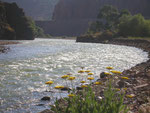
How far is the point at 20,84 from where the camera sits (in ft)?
35.5

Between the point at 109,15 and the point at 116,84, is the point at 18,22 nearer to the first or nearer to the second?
the point at 109,15

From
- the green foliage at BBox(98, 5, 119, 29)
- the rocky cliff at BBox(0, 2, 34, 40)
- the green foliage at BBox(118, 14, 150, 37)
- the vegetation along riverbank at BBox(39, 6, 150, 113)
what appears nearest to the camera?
the vegetation along riverbank at BBox(39, 6, 150, 113)

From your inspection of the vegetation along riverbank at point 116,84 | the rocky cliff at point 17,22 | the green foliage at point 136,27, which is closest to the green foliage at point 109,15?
the vegetation along riverbank at point 116,84

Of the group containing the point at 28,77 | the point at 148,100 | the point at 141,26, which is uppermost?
the point at 141,26

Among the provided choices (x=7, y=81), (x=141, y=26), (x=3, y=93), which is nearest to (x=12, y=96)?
(x=3, y=93)

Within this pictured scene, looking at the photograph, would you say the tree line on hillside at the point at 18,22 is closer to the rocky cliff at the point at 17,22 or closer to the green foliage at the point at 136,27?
the rocky cliff at the point at 17,22

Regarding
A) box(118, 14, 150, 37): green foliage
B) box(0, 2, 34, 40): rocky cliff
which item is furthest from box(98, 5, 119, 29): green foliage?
box(0, 2, 34, 40): rocky cliff

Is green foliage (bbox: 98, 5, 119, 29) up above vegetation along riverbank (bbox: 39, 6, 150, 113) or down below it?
above

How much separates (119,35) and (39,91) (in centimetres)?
6588

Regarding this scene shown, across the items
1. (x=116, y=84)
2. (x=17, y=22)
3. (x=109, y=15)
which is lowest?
(x=116, y=84)

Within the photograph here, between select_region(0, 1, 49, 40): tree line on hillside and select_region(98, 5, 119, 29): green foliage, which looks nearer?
select_region(98, 5, 119, 29): green foliage

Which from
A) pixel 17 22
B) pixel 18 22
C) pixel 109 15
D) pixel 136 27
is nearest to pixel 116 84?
pixel 136 27

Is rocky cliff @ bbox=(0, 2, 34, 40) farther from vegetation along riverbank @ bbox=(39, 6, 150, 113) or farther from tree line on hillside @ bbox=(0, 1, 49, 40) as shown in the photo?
vegetation along riverbank @ bbox=(39, 6, 150, 113)

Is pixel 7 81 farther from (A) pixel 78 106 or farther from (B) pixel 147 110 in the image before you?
(B) pixel 147 110
